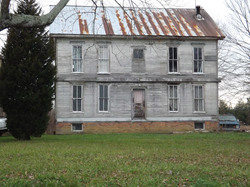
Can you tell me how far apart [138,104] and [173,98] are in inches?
103

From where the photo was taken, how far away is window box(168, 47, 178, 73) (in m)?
28.5

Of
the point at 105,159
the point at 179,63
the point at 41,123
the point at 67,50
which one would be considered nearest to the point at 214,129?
the point at 179,63

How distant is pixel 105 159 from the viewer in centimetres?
1126

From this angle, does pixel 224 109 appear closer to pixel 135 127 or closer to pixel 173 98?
pixel 173 98

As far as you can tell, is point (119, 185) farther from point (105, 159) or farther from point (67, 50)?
point (67, 50)

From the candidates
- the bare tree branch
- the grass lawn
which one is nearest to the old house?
the grass lawn

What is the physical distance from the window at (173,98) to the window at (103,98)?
4.67 m

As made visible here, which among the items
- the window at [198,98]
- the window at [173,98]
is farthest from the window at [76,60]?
the window at [198,98]

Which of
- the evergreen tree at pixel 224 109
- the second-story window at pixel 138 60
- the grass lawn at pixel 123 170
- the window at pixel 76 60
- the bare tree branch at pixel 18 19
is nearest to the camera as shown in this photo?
the bare tree branch at pixel 18 19

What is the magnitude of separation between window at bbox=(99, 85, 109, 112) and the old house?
72 mm

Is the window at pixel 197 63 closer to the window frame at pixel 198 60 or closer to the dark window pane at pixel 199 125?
the window frame at pixel 198 60

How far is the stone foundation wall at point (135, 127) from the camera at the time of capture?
27302 mm

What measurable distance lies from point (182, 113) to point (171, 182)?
20.4 metres

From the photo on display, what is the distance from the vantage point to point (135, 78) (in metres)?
27.8
